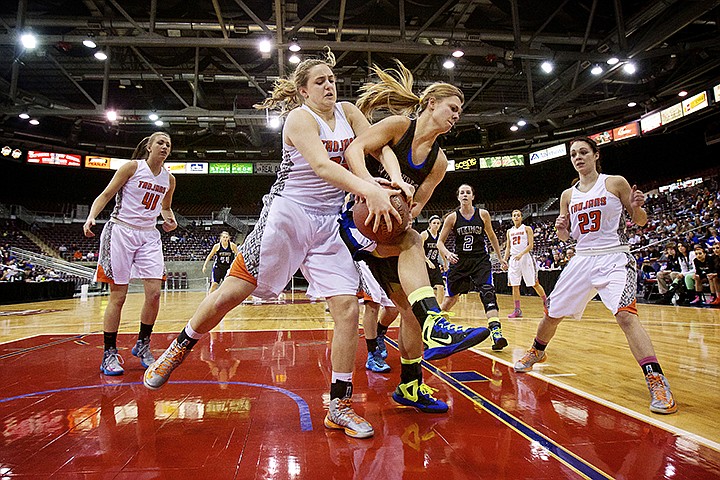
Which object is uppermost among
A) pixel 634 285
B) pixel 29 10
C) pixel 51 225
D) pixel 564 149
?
pixel 29 10

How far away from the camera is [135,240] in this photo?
3582 millimetres

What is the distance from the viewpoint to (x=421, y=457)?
173 centimetres

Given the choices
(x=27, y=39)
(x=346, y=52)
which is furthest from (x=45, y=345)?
(x=346, y=52)

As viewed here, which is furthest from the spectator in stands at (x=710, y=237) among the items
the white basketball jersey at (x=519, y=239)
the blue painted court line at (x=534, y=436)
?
the blue painted court line at (x=534, y=436)

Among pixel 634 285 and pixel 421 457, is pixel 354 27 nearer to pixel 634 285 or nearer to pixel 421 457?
pixel 634 285

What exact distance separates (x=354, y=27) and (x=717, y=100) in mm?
13165

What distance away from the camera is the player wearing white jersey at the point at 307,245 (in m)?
2.17

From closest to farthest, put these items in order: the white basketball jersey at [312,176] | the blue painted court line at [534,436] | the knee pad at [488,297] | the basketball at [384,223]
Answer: the blue painted court line at [534,436] → the basketball at [384,223] → the white basketball jersey at [312,176] → the knee pad at [488,297]

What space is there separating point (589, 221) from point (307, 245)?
6.51 ft

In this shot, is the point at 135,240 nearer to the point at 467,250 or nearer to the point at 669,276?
the point at 467,250

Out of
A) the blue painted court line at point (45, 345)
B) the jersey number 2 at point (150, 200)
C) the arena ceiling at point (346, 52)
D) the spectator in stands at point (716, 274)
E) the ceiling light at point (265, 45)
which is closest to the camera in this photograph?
the jersey number 2 at point (150, 200)

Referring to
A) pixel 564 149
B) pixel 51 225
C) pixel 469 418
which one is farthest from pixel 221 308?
pixel 51 225

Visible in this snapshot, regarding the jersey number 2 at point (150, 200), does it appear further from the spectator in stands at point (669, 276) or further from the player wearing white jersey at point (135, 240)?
the spectator in stands at point (669, 276)

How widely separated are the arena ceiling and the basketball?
872 centimetres
